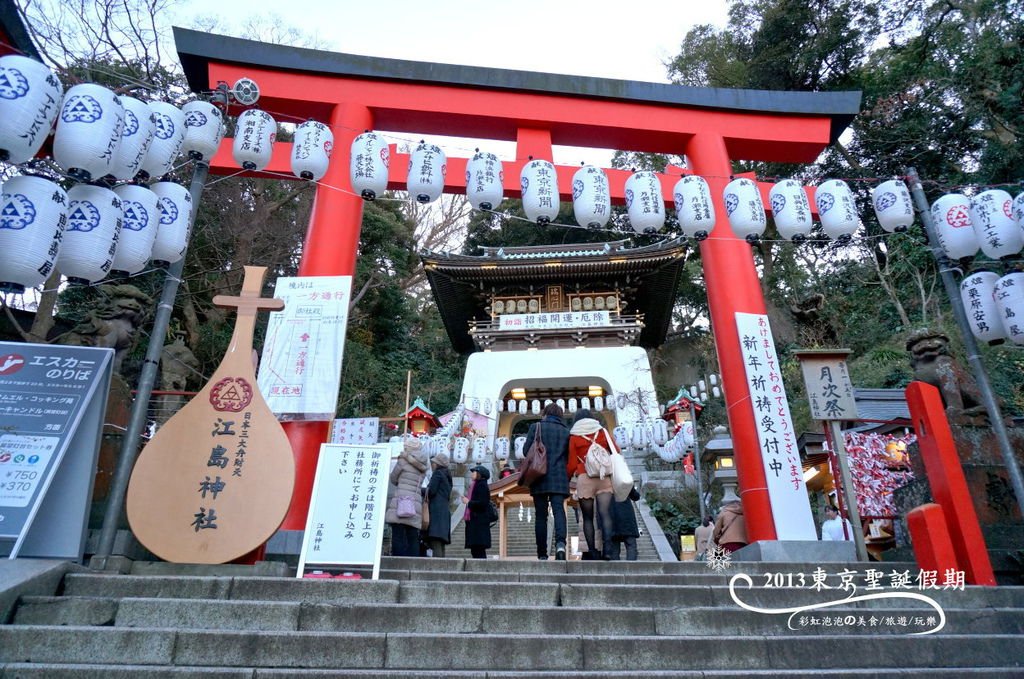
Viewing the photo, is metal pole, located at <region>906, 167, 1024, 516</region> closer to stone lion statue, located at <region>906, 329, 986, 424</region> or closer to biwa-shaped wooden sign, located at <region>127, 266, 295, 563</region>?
stone lion statue, located at <region>906, 329, 986, 424</region>

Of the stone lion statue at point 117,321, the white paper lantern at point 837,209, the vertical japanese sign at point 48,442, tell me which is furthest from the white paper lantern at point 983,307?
the stone lion statue at point 117,321

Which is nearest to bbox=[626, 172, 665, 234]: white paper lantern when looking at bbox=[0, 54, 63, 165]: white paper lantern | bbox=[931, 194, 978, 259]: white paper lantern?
bbox=[931, 194, 978, 259]: white paper lantern

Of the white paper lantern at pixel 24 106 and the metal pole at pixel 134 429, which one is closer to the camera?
the white paper lantern at pixel 24 106

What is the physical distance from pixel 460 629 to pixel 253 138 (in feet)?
17.5

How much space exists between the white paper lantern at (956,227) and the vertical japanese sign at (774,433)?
2.04 m

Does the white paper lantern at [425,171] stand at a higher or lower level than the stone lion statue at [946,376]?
higher

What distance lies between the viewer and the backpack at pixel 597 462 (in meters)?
5.21

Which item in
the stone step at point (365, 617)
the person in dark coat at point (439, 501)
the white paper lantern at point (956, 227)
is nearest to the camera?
the stone step at point (365, 617)

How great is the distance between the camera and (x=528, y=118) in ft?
26.7

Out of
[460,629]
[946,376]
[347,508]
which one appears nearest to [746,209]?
[946,376]

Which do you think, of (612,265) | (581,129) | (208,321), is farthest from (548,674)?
(612,265)

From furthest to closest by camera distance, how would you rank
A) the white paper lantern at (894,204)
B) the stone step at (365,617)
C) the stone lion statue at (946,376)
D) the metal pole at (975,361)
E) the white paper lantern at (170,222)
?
the white paper lantern at (894,204)
the stone lion statue at (946,376)
the metal pole at (975,361)
the white paper lantern at (170,222)
the stone step at (365,617)

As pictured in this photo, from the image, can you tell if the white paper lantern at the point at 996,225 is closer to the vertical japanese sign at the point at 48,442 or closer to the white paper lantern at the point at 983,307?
the white paper lantern at the point at 983,307

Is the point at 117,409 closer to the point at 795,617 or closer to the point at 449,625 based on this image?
the point at 449,625
